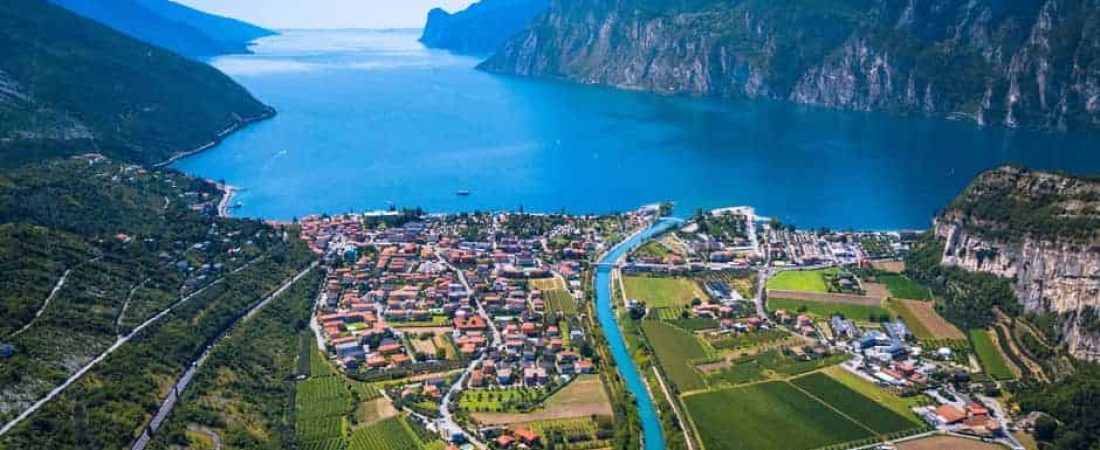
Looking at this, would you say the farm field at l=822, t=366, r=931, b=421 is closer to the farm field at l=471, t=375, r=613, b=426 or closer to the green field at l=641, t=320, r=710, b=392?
the green field at l=641, t=320, r=710, b=392

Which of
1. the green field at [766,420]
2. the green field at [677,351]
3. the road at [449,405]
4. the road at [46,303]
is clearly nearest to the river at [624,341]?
the green field at [677,351]

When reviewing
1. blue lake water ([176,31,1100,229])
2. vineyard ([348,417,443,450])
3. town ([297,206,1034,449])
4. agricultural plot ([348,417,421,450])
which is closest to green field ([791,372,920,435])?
town ([297,206,1034,449])

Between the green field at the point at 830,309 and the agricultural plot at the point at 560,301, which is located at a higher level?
the green field at the point at 830,309

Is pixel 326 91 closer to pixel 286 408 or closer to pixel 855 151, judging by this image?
pixel 855 151

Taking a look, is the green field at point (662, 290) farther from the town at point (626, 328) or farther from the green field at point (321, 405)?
the green field at point (321, 405)

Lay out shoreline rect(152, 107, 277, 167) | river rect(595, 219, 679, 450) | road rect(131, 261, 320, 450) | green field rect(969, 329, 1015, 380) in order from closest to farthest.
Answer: road rect(131, 261, 320, 450) < river rect(595, 219, 679, 450) < green field rect(969, 329, 1015, 380) < shoreline rect(152, 107, 277, 167)
